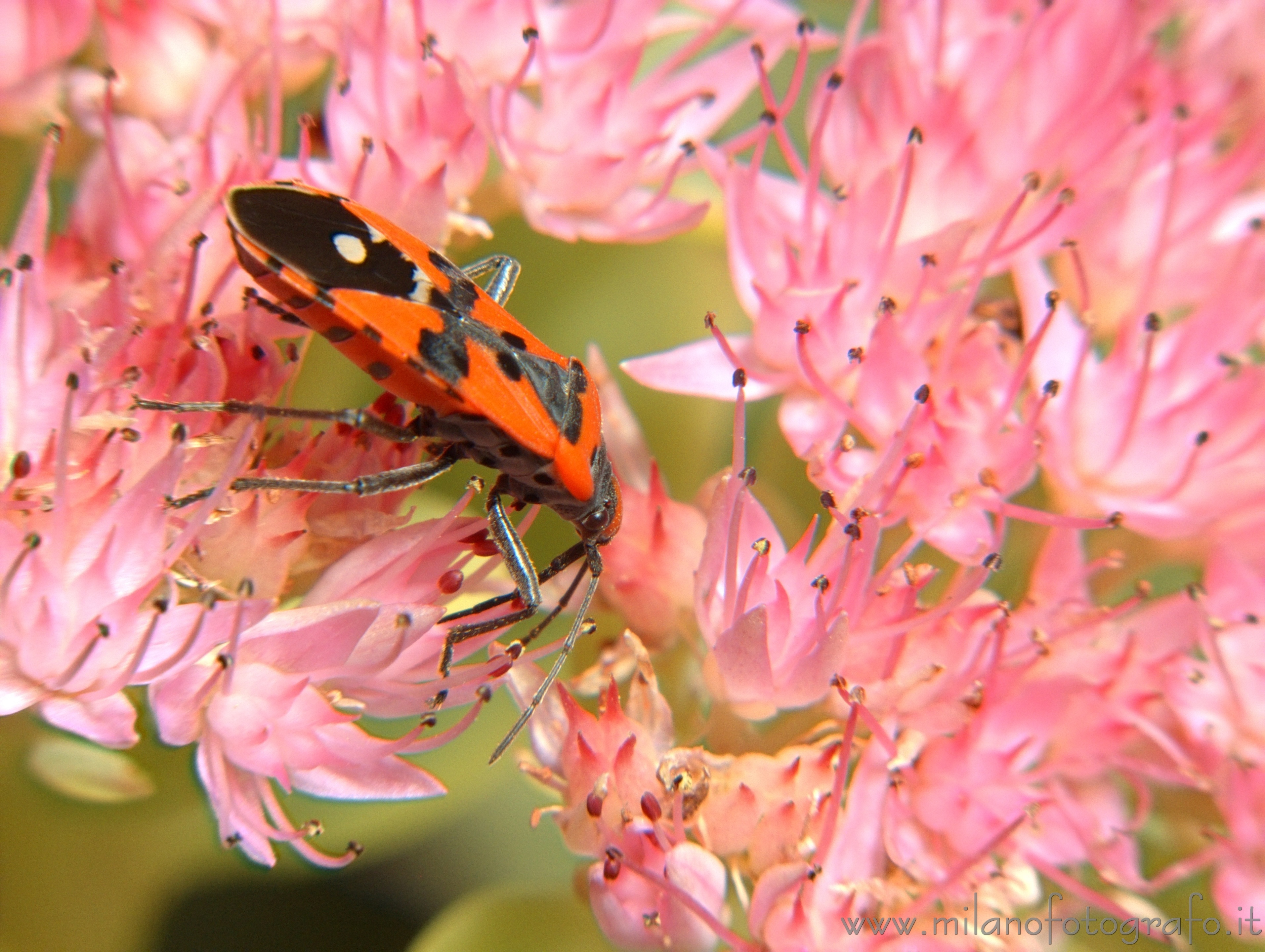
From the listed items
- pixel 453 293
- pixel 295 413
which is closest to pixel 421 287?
pixel 453 293

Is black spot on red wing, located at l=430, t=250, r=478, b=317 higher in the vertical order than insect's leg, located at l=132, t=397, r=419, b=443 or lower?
higher

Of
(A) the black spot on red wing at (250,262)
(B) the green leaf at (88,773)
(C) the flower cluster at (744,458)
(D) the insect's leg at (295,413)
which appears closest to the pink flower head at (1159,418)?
(C) the flower cluster at (744,458)

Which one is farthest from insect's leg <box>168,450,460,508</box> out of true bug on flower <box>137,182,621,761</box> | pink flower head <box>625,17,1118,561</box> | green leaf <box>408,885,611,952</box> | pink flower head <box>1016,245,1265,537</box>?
pink flower head <box>1016,245,1265,537</box>

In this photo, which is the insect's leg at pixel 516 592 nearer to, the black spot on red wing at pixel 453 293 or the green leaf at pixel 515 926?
the black spot on red wing at pixel 453 293

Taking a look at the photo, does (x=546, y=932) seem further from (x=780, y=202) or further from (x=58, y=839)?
(x=780, y=202)

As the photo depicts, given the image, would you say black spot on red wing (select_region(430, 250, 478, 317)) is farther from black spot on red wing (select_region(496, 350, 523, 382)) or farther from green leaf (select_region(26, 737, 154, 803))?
green leaf (select_region(26, 737, 154, 803))

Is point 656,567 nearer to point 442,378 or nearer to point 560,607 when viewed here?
point 560,607

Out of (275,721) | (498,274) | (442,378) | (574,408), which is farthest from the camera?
(498,274)
